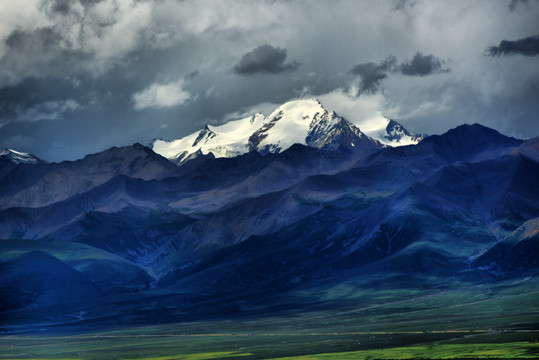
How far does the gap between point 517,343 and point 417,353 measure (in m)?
24.1

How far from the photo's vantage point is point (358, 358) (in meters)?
196

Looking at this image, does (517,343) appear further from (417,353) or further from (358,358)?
(358,358)

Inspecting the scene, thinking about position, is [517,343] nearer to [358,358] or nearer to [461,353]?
[461,353]

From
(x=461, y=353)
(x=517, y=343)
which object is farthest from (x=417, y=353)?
(x=517, y=343)

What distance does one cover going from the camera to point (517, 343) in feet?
655

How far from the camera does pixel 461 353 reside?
189 metres

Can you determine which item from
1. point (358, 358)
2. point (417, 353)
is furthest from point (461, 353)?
point (358, 358)

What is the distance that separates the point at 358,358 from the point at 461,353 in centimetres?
2281

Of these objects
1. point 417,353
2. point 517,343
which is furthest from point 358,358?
point 517,343

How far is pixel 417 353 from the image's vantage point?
195 m

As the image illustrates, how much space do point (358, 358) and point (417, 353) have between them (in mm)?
13234

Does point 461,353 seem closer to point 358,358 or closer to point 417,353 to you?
point 417,353

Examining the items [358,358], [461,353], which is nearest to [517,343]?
[461,353]
